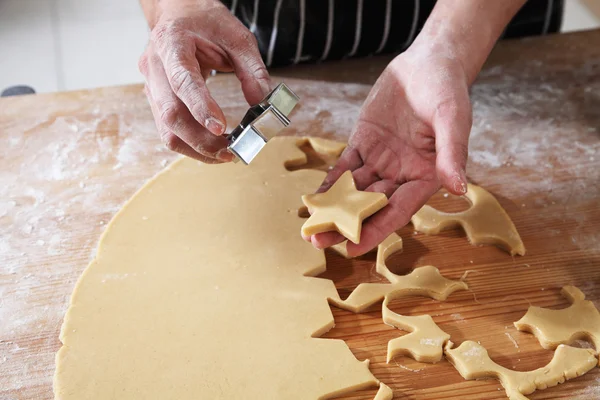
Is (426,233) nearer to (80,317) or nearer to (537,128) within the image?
(537,128)

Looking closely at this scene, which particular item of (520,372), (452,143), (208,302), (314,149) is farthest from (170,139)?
(520,372)

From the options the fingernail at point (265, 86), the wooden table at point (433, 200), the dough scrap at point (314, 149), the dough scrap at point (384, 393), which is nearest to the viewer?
the dough scrap at point (384, 393)

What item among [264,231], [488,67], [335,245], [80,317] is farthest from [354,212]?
[488,67]

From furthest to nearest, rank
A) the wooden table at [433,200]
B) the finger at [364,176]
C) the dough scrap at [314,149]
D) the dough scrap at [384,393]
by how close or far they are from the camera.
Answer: the dough scrap at [314,149] < the finger at [364,176] < the wooden table at [433,200] < the dough scrap at [384,393]

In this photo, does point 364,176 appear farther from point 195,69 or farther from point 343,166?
point 195,69

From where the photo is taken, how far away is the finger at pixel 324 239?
1.36 m

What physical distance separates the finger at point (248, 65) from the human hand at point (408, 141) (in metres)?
0.28

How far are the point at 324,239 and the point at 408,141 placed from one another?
13.5 inches

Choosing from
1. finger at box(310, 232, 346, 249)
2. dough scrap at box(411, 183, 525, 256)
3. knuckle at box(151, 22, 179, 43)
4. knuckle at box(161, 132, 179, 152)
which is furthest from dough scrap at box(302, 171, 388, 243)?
knuckle at box(151, 22, 179, 43)

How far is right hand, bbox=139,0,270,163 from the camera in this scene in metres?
1.30

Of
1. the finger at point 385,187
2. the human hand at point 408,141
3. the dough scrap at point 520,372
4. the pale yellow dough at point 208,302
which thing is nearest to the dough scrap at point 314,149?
the pale yellow dough at point 208,302

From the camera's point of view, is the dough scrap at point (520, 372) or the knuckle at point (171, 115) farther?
the knuckle at point (171, 115)

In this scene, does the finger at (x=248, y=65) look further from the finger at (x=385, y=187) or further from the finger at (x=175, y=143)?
the finger at (x=385, y=187)

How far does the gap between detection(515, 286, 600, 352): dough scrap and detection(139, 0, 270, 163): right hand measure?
729 mm
